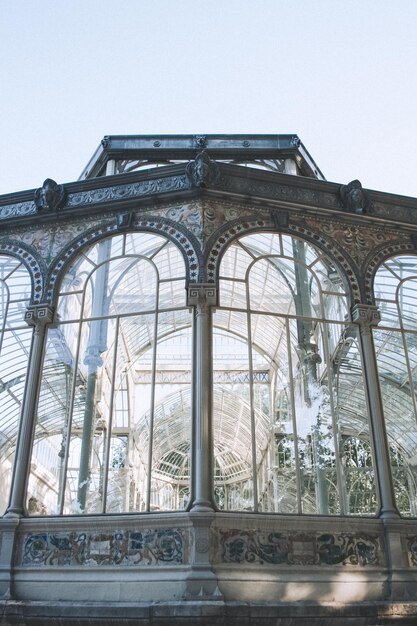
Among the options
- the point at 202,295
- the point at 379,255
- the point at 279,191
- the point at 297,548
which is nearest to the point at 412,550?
the point at 297,548

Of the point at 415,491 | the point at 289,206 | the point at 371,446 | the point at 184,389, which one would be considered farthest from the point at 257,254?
the point at 415,491

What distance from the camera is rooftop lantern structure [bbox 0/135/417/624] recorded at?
1058 centimetres

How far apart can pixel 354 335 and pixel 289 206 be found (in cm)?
302

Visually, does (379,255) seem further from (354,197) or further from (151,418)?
(151,418)

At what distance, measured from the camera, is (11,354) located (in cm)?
1324

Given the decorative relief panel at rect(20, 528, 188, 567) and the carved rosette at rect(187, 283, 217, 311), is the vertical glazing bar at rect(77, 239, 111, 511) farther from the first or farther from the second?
the carved rosette at rect(187, 283, 217, 311)

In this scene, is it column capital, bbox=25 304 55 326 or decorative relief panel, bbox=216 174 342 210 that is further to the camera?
decorative relief panel, bbox=216 174 342 210

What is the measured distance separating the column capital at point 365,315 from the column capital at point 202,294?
2876mm

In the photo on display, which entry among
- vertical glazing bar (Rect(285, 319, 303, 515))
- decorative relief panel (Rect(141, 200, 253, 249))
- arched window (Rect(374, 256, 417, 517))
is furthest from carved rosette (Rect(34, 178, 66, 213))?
arched window (Rect(374, 256, 417, 517))

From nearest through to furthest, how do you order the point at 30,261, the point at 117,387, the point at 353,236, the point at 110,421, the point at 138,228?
the point at 110,421
the point at 117,387
the point at 138,228
the point at 30,261
the point at 353,236

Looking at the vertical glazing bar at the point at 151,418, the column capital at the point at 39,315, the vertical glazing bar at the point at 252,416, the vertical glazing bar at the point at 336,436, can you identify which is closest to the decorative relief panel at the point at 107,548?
the vertical glazing bar at the point at 151,418

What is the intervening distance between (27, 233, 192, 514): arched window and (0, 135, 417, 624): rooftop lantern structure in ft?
0.12

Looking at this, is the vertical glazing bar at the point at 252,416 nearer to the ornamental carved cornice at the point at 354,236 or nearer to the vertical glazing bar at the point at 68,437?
the ornamental carved cornice at the point at 354,236

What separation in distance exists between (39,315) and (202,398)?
12.5 ft
